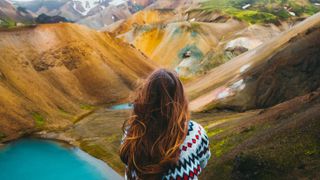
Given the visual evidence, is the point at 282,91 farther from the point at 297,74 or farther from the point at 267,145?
the point at 267,145

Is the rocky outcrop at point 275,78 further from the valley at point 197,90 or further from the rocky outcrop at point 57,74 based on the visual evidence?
the rocky outcrop at point 57,74

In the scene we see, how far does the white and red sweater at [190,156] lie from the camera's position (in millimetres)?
5430

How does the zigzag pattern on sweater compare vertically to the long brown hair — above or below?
Answer: below

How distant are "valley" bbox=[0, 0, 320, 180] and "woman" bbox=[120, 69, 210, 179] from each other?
1.68 ft

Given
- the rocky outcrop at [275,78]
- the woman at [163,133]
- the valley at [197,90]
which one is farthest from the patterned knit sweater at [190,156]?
the rocky outcrop at [275,78]

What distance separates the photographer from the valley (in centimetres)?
1637

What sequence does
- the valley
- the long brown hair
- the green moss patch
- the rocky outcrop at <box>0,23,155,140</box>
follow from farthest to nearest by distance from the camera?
the green moss patch → the rocky outcrop at <box>0,23,155,140</box> → the valley → the long brown hair

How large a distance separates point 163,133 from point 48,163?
32.7m

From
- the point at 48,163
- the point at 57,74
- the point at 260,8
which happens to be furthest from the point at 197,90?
the point at 260,8

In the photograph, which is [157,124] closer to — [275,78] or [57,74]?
[275,78]

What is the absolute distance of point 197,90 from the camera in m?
54.9

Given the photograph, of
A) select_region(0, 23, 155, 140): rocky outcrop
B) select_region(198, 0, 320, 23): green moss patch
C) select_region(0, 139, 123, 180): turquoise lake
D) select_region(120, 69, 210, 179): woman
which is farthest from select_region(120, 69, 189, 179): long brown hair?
select_region(198, 0, 320, 23): green moss patch

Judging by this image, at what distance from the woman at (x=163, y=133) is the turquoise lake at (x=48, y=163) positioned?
25.8 m

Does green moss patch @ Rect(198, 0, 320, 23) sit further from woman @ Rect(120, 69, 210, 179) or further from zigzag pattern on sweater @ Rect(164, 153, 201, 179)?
zigzag pattern on sweater @ Rect(164, 153, 201, 179)
